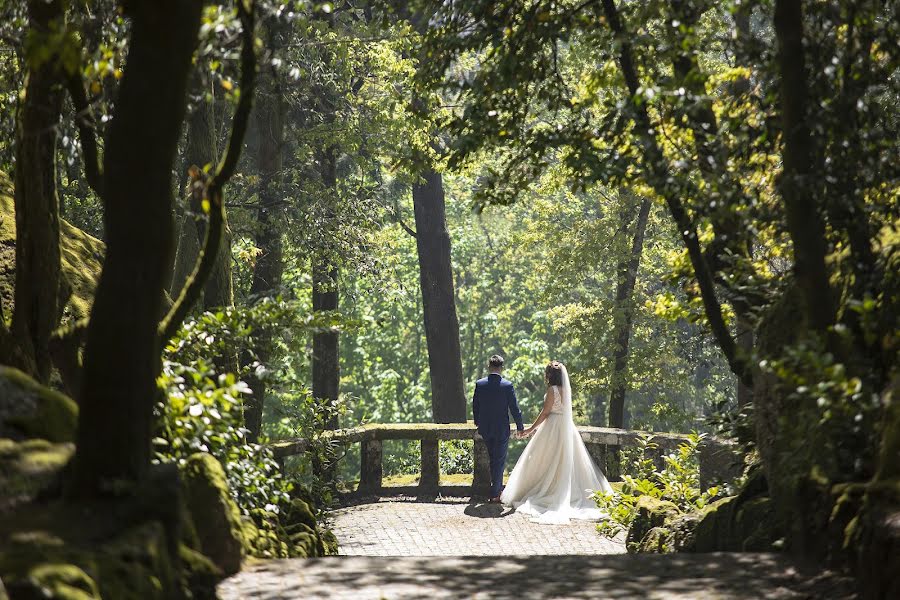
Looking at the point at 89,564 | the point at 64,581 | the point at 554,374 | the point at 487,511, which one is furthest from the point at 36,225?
the point at 554,374

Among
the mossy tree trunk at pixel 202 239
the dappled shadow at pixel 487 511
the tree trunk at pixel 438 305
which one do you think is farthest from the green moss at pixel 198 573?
the tree trunk at pixel 438 305

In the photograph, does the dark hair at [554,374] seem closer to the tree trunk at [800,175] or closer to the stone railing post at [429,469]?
the stone railing post at [429,469]

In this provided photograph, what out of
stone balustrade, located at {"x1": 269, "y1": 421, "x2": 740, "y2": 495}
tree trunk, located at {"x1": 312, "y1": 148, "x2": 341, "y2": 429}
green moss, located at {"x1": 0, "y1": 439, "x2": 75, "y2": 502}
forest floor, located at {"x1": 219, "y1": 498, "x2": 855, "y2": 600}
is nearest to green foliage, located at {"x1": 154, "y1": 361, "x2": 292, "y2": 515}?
forest floor, located at {"x1": 219, "y1": 498, "x2": 855, "y2": 600}

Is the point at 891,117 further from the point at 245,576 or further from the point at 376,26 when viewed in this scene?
the point at 376,26

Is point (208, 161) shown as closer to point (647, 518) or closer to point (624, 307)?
point (647, 518)

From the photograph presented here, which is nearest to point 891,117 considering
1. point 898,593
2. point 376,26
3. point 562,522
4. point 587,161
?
point 587,161

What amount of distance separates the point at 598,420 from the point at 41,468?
42290 mm

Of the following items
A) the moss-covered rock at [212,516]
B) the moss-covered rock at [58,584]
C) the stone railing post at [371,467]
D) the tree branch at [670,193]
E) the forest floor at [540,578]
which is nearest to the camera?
the moss-covered rock at [58,584]

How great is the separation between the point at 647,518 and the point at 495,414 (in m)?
6.21

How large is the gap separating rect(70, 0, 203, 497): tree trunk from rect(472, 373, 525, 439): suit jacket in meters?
12.3

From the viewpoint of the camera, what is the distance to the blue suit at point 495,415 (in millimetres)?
17938

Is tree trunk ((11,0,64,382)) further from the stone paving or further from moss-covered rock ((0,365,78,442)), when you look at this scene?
the stone paving

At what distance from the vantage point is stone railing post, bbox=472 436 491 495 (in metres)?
19.2

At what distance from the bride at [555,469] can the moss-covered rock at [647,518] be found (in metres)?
5.07
